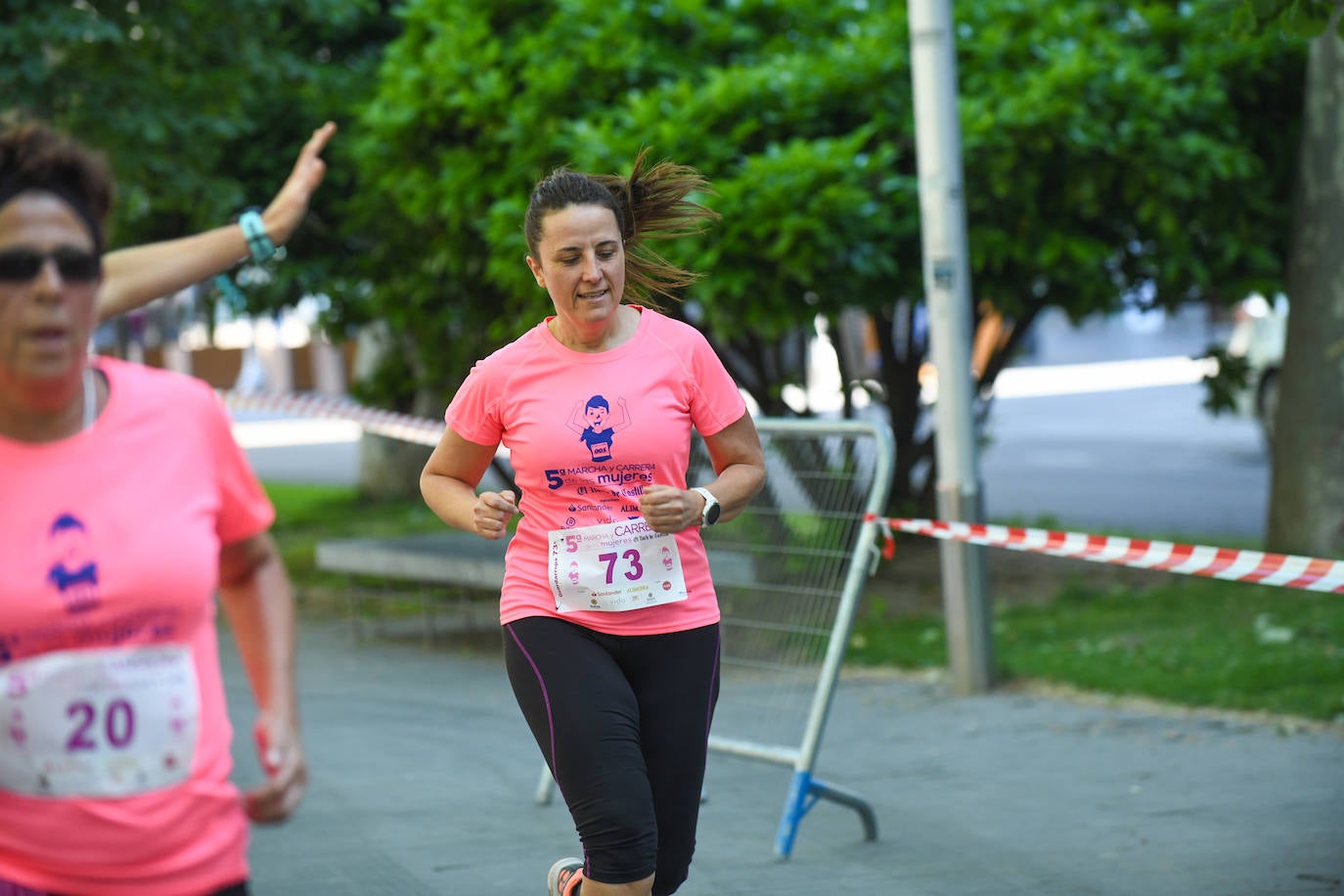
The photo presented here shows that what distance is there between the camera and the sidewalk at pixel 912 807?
17.3 ft

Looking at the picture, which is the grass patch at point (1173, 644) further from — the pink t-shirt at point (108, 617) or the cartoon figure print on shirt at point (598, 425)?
the pink t-shirt at point (108, 617)

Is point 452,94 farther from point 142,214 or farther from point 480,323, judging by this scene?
point 142,214

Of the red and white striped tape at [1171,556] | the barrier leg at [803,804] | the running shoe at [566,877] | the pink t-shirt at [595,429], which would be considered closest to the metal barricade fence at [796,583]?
the barrier leg at [803,804]

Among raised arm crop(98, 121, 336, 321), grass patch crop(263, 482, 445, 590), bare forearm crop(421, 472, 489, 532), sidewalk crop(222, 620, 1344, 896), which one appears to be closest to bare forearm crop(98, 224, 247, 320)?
raised arm crop(98, 121, 336, 321)

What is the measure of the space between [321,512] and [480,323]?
6.51 meters

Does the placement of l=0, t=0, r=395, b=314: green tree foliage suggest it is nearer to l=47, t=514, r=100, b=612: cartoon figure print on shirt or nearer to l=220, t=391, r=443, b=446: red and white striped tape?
l=220, t=391, r=443, b=446: red and white striped tape

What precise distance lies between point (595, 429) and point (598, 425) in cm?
1

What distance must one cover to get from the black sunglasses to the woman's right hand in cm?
154

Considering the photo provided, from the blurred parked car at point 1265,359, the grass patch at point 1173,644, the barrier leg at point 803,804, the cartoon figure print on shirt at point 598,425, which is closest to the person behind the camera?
the cartoon figure print on shirt at point 598,425

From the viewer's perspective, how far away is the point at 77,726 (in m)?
2.37

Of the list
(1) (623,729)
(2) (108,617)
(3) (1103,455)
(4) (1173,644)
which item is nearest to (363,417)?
(4) (1173,644)

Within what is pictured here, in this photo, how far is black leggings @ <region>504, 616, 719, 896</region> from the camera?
380 centimetres

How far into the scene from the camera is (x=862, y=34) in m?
9.26

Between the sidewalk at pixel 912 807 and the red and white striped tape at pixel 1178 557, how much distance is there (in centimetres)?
84
